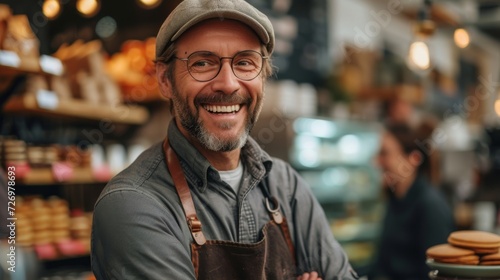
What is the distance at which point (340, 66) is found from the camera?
6.70 metres

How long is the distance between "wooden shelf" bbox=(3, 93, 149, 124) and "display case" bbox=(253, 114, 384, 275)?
1.07 m

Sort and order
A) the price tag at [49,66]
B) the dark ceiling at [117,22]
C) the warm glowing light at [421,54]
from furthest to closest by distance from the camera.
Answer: the dark ceiling at [117,22], the warm glowing light at [421,54], the price tag at [49,66]

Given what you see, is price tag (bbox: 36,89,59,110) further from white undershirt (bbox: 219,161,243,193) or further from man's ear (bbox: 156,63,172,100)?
white undershirt (bbox: 219,161,243,193)

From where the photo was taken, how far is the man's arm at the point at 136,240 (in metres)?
1.55

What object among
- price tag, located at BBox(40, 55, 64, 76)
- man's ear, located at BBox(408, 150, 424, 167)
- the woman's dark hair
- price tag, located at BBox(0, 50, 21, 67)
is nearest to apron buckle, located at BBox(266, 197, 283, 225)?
price tag, located at BBox(0, 50, 21, 67)

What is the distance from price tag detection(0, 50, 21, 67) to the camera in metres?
3.01

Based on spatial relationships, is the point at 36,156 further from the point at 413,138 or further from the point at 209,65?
the point at 413,138

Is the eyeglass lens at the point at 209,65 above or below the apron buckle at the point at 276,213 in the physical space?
above

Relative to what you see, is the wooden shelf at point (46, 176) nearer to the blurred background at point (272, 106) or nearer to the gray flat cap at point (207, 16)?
the blurred background at point (272, 106)

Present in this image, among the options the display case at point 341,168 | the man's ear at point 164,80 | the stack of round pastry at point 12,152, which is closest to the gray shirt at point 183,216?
the man's ear at point 164,80

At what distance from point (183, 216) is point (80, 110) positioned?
2473 millimetres

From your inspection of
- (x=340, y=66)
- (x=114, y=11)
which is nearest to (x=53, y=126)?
(x=114, y=11)

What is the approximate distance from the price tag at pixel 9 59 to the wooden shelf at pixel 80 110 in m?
0.37

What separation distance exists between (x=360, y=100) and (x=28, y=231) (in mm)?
4272
